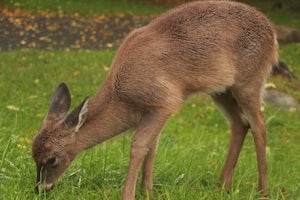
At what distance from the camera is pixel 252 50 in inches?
201

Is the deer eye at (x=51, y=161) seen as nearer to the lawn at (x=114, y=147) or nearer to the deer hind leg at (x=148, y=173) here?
the lawn at (x=114, y=147)

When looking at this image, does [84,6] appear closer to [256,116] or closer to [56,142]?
[256,116]

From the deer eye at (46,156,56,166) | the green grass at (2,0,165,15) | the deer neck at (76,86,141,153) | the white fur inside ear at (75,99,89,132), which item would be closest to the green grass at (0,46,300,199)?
the deer eye at (46,156,56,166)

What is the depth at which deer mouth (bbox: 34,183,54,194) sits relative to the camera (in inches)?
179

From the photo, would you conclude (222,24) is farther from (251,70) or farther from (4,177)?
(4,177)

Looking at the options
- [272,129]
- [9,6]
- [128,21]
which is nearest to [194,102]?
[272,129]

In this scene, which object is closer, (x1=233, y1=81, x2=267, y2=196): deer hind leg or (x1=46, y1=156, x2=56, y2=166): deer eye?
(x1=46, y1=156, x2=56, y2=166): deer eye

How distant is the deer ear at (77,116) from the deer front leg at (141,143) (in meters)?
0.42

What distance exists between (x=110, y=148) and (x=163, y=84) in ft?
6.12

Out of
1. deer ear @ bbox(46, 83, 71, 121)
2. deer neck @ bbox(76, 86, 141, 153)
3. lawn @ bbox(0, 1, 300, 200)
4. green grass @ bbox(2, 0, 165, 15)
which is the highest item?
deer ear @ bbox(46, 83, 71, 121)

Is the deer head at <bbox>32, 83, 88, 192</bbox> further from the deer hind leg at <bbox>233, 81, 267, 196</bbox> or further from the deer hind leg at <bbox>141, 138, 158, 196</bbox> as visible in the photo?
the deer hind leg at <bbox>233, 81, 267, 196</bbox>

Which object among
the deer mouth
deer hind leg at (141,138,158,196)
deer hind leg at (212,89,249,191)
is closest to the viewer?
the deer mouth

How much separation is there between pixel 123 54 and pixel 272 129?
4864 millimetres

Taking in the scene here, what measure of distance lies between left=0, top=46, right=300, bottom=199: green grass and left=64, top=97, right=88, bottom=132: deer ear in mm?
536
